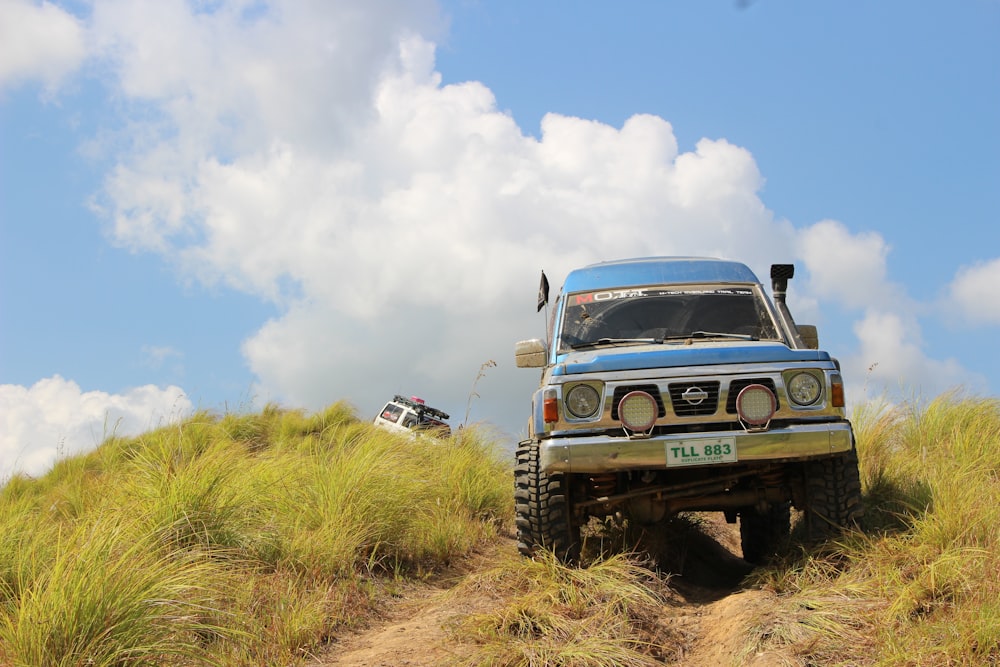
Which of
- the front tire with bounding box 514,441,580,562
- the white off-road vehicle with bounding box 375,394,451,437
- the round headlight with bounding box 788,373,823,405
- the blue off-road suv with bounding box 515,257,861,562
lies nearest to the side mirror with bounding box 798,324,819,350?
the blue off-road suv with bounding box 515,257,861,562

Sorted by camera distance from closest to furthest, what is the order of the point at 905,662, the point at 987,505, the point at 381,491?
the point at 905,662 → the point at 987,505 → the point at 381,491

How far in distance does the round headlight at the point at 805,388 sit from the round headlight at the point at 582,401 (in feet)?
3.78

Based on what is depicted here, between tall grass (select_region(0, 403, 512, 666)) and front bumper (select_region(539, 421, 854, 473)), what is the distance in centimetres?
151

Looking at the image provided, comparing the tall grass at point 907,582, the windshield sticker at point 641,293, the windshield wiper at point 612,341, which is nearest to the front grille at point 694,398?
the windshield wiper at point 612,341

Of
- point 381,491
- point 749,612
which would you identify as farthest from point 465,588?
point 749,612

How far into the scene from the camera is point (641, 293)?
6.11 meters

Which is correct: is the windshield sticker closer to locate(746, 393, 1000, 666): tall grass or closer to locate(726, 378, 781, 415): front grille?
locate(726, 378, 781, 415): front grille

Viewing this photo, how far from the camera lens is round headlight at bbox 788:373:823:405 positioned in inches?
192

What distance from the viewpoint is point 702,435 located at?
15.6ft

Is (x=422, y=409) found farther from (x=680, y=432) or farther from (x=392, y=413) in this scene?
(x=680, y=432)

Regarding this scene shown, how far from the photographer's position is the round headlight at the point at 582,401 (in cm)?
488

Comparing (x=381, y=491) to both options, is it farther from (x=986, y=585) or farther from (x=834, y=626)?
(x=986, y=585)

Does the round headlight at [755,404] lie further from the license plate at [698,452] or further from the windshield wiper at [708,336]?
the windshield wiper at [708,336]

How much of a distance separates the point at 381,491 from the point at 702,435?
8.01ft
